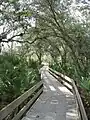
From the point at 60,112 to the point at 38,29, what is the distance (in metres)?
12.6

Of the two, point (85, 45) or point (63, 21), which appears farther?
point (63, 21)

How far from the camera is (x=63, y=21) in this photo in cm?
1931

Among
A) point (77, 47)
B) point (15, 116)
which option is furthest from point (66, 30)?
point (15, 116)

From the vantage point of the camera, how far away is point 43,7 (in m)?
17.1

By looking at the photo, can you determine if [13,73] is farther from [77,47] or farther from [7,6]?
[77,47]

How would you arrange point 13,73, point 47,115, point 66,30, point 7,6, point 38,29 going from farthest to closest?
point 38,29, point 66,30, point 7,6, point 13,73, point 47,115

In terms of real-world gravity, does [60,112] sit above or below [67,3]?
below

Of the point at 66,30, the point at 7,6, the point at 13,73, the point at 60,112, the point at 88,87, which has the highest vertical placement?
the point at 7,6

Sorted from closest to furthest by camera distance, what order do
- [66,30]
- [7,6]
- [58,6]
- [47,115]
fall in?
[47,115], [7,6], [58,6], [66,30]

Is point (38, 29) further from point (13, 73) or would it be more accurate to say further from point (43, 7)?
point (13, 73)

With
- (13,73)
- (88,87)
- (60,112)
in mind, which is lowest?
(60,112)

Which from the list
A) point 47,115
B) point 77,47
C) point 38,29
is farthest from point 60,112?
point 38,29

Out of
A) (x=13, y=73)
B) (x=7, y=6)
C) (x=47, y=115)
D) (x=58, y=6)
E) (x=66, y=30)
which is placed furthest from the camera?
(x=66, y=30)

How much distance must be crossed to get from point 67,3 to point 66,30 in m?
2.57
